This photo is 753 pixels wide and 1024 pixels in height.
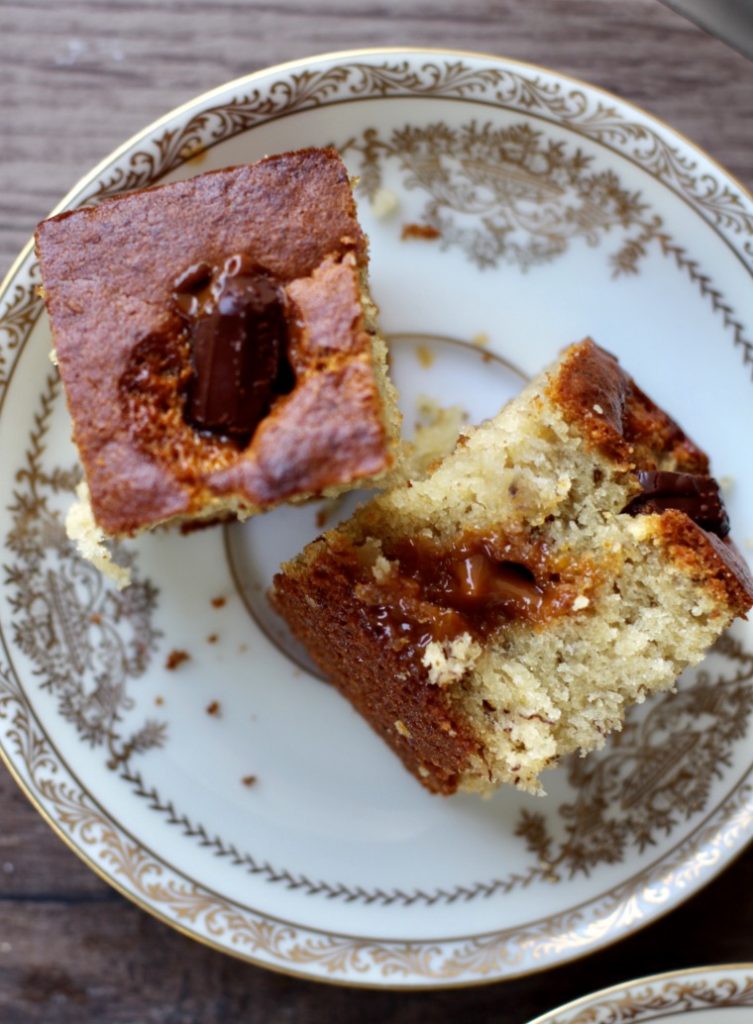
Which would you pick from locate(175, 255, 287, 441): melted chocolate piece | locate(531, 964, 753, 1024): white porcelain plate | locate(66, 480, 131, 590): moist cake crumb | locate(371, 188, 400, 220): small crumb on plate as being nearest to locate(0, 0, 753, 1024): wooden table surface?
locate(531, 964, 753, 1024): white porcelain plate

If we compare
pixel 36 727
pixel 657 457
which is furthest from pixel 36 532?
pixel 657 457

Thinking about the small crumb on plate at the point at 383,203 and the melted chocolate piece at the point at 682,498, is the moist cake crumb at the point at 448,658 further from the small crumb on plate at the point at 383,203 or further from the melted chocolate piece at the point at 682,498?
the small crumb on plate at the point at 383,203

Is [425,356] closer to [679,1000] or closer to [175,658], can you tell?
[175,658]

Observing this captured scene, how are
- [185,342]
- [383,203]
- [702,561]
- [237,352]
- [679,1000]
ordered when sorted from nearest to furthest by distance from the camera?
[237,352], [185,342], [702,561], [679,1000], [383,203]

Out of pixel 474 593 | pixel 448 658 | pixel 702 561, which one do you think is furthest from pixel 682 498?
pixel 448 658

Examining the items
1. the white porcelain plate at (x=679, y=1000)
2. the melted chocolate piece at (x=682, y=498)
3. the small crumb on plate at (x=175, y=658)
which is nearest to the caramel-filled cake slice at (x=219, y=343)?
the melted chocolate piece at (x=682, y=498)

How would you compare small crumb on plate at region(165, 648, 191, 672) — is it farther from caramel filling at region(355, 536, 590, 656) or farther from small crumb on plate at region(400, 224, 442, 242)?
small crumb on plate at region(400, 224, 442, 242)
